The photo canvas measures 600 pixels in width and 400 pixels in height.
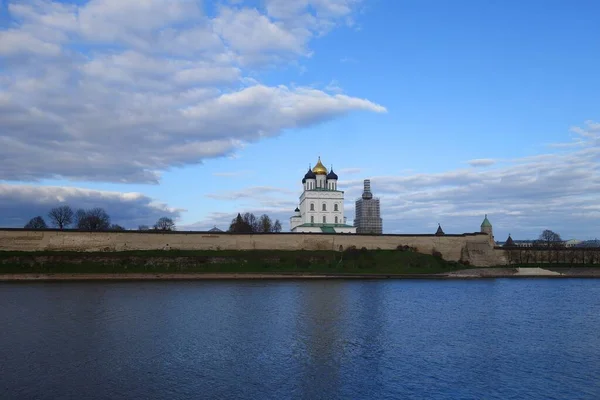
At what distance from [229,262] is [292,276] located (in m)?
5.51

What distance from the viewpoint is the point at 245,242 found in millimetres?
48219

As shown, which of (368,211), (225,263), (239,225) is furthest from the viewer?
(368,211)

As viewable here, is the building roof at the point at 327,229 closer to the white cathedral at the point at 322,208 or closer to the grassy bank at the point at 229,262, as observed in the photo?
the white cathedral at the point at 322,208

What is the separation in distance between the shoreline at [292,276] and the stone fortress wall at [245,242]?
12.6 feet

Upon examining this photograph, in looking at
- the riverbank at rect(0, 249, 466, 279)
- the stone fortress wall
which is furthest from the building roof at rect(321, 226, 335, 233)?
the riverbank at rect(0, 249, 466, 279)

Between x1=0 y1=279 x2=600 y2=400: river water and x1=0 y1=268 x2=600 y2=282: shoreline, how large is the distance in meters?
12.1

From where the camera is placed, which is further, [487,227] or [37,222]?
[37,222]

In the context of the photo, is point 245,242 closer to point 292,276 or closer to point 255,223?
point 292,276

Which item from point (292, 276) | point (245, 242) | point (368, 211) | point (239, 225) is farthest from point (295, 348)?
point (368, 211)

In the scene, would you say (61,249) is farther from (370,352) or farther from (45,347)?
(370,352)

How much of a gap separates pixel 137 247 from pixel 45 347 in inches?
1241

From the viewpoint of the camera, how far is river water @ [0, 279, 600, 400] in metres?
11.3

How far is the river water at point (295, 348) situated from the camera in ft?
37.0

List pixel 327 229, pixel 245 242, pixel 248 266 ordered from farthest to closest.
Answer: pixel 327 229 → pixel 245 242 → pixel 248 266
